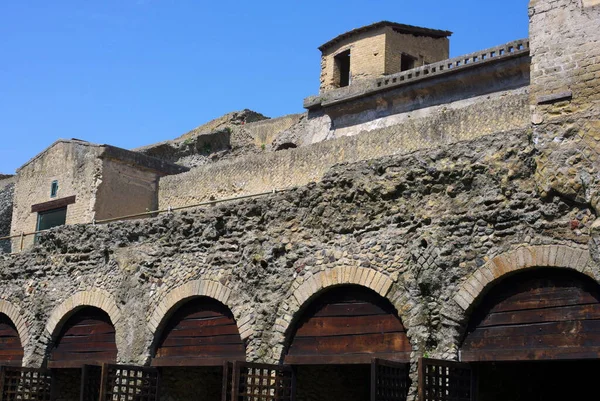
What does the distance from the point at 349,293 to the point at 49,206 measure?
1302 centimetres

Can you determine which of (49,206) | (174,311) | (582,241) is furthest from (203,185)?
(582,241)

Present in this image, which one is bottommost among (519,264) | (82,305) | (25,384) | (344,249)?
(25,384)

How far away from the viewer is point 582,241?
8898 millimetres

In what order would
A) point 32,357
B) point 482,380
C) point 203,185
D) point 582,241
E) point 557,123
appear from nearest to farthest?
point 582,241
point 557,123
point 482,380
point 32,357
point 203,185

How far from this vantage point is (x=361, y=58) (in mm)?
26453

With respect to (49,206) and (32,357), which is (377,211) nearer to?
(32,357)

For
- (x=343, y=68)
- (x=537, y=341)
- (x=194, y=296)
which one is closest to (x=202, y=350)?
(x=194, y=296)

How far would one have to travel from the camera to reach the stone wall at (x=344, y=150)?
16969mm

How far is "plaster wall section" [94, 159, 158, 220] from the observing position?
20.6m

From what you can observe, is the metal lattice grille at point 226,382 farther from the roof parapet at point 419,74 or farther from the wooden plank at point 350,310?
the roof parapet at point 419,74

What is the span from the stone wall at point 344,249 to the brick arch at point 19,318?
0.21 metres

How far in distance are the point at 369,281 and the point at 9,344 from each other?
847 centimetres

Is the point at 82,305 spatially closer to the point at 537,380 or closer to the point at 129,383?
the point at 129,383

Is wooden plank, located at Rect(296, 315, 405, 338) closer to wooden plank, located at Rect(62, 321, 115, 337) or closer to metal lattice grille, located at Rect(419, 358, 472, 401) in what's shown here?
metal lattice grille, located at Rect(419, 358, 472, 401)
